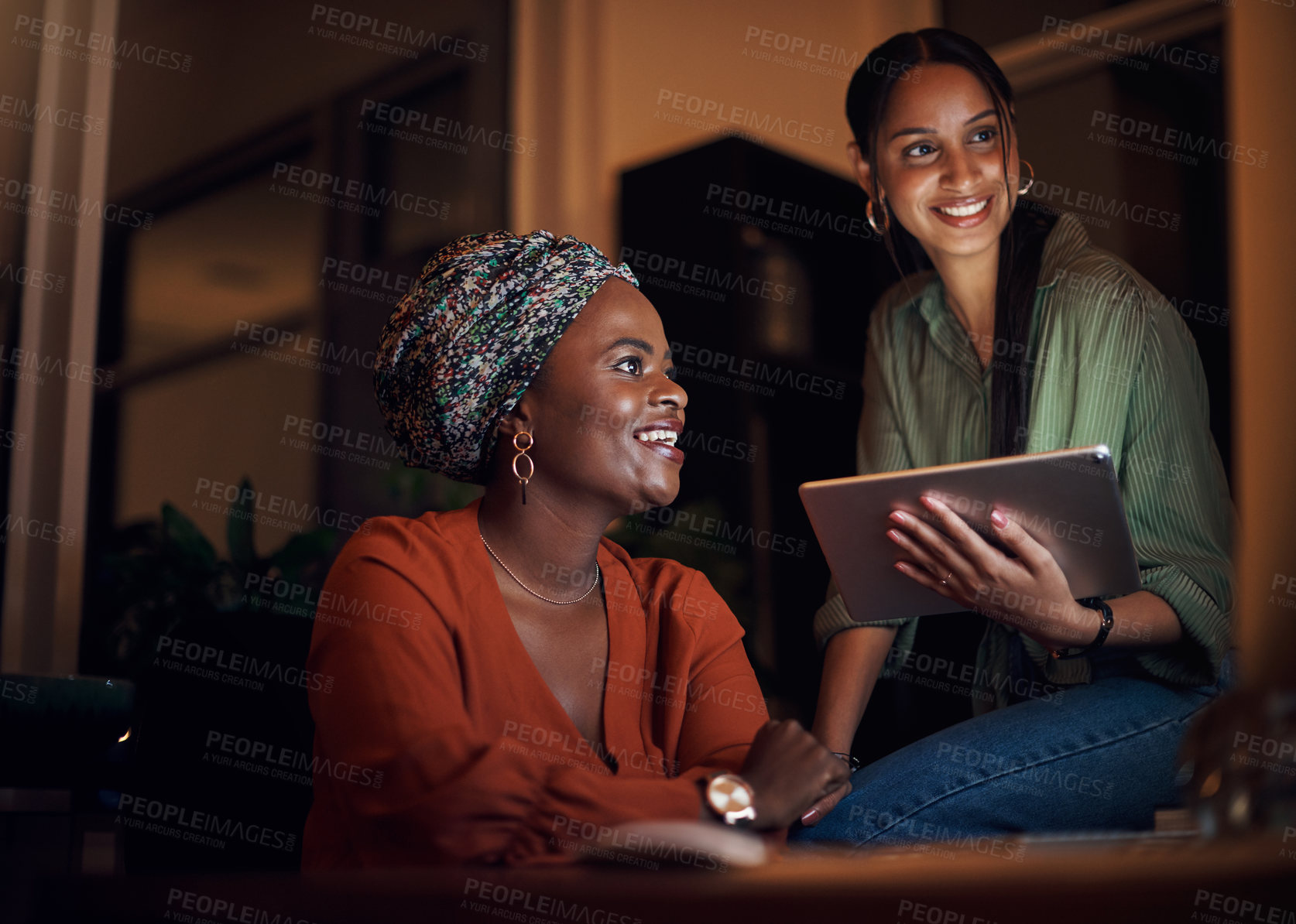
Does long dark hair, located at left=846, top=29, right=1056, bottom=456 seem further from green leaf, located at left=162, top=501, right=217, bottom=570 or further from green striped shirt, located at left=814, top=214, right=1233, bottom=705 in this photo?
green leaf, located at left=162, top=501, right=217, bottom=570

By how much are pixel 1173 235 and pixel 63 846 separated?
3.03 metres

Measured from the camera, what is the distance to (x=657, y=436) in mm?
1863

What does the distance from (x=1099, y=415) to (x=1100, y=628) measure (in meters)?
0.46

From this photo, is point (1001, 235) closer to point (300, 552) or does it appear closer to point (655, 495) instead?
point (655, 495)

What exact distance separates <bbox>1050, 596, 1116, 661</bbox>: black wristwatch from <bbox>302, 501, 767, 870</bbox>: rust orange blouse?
0.55 meters

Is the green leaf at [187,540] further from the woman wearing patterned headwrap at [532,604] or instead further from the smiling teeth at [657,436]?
the smiling teeth at [657,436]

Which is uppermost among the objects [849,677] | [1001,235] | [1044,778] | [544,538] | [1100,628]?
[1001,235]

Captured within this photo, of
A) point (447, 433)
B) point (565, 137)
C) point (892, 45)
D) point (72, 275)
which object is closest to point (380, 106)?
point (565, 137)

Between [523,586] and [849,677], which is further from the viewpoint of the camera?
[849,677]

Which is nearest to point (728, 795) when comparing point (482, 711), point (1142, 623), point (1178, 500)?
point (482, 711)

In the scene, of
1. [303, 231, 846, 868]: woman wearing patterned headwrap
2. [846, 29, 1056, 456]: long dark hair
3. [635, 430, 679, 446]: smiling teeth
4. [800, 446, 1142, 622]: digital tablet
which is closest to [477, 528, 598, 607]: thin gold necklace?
[303, 231, 846, 868]: woman wearing patterned headwrap

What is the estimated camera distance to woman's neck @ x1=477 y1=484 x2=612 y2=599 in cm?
183

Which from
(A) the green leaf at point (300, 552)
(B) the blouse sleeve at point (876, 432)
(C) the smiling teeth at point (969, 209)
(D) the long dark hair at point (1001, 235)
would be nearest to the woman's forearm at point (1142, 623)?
(D) the long dark hair at point (1001, 235)

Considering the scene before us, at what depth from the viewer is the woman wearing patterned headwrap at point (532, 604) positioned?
55.5 inches
